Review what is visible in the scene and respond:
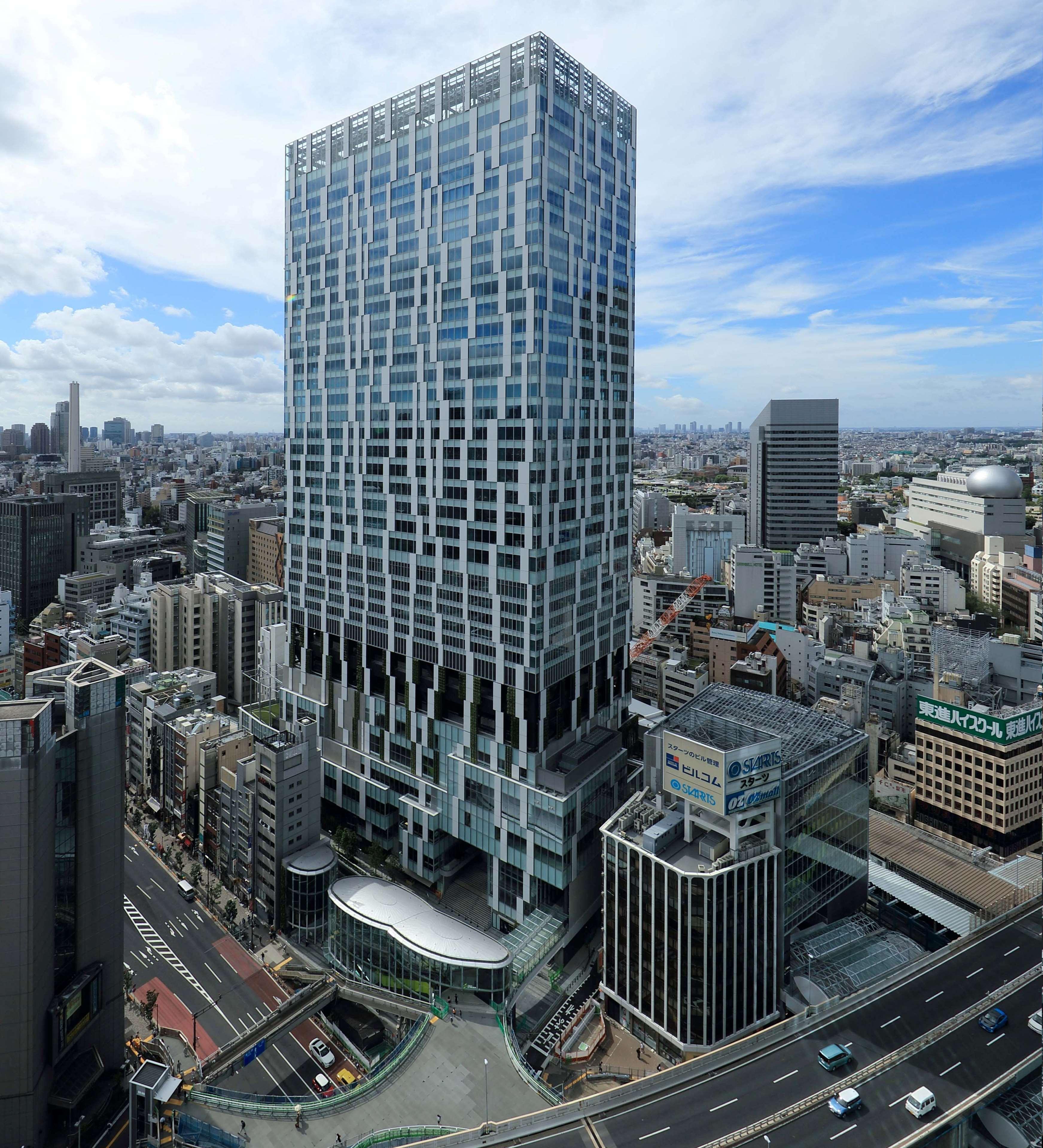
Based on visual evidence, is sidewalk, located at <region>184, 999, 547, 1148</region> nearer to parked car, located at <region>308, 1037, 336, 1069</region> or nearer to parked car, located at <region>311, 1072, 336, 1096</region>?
parked car, located at <region>311, 1072, 336, 1096</region>

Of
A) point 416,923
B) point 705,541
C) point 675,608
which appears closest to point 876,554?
point 705,541

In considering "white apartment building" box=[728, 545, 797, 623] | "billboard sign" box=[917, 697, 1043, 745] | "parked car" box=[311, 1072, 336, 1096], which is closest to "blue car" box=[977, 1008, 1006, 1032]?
"billboard sign" box=[917, 697, 1043, 745]

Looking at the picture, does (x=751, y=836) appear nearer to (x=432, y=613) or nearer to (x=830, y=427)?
(x=432, y=613)

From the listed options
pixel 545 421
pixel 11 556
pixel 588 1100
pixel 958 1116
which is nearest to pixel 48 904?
pixel 588 1100

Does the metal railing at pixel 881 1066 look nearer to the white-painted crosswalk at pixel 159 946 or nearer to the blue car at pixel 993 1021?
the blue car at pixel 993 1021

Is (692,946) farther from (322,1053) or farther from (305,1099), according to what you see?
(322,1053)

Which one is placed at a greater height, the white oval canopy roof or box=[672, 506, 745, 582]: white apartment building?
box=[672, 506, 745, 582]: white apartment building
